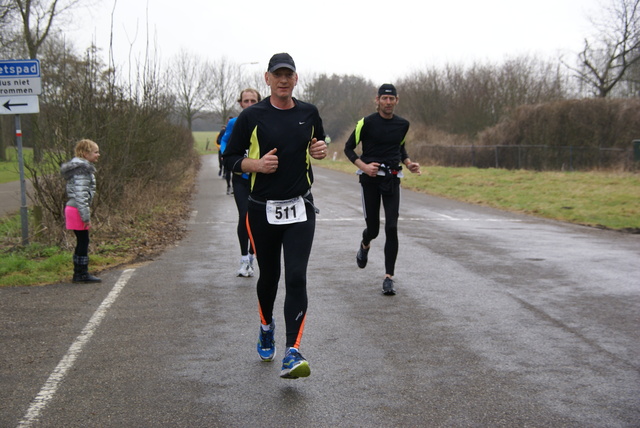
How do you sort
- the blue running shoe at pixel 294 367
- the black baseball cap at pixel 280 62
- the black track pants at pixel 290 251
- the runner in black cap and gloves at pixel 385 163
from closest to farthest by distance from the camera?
the blue running shoe at pixel 294 367
the black baseball cap at pixel 280 62
the black track pants at pixel 290 251
the runner in black cap and gloves at pixel 385 163

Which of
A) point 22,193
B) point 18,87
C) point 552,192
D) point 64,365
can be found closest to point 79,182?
point 22,193

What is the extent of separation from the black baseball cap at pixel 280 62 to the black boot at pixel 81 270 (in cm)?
441

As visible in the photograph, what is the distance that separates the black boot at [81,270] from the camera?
797 cm

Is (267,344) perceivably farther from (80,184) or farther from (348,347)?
(80,184)

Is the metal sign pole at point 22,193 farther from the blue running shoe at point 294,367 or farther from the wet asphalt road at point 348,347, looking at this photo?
the blue running shoe at point 294,367

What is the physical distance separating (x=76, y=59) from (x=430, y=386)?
10.4 metres

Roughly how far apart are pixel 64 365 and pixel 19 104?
5.81 metres

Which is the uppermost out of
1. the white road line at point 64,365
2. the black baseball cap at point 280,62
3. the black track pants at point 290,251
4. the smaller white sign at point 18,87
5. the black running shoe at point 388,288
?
the smaller white sign at point 18,87

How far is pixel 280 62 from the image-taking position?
4.48 metres

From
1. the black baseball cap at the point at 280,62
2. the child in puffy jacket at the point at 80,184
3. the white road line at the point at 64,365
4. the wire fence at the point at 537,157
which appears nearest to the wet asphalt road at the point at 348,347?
the white road line at the point at 64,365

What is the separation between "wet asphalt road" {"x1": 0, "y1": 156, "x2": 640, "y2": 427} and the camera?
398 cm

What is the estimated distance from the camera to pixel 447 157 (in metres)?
39.0

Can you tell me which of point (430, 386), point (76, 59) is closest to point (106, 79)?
point (76, 59)

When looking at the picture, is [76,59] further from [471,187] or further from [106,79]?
[471,187]
